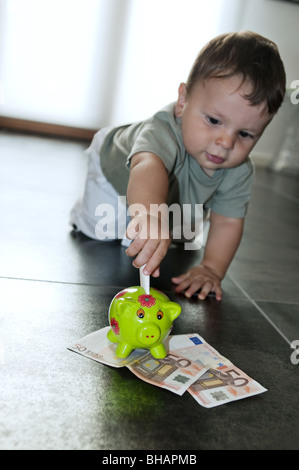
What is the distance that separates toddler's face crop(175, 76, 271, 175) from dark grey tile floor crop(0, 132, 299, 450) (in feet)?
1.00

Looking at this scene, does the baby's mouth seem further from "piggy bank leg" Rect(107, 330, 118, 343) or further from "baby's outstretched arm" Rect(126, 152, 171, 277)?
"piggy bank leg" Rect(107, 330, 118, 343)

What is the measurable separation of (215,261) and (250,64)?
0.45 metres

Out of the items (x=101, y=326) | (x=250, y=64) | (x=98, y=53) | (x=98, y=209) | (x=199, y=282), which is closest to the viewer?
(x=101, y=326)

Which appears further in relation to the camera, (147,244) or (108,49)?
(108,49)

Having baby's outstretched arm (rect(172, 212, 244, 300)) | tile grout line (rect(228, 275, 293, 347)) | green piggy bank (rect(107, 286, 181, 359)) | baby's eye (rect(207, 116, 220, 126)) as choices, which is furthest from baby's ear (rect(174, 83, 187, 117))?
green piggy bank (rect(107, 286, 181, 359))

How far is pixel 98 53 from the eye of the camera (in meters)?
3.35

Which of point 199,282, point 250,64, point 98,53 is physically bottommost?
point 98,53

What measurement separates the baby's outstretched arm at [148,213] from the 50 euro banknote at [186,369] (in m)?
0.14

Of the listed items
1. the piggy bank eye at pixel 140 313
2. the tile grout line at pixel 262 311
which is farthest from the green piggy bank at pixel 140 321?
the tile grout line at pixel 262 311

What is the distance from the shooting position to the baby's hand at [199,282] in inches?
45.6

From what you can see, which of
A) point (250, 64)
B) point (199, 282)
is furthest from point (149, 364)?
point (250, 64)

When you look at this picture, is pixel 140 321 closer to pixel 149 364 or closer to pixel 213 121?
pixel 149 364

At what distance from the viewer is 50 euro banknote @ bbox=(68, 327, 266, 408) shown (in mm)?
767

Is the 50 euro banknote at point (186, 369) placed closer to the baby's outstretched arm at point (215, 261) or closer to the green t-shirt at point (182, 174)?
the baby's outstretched arm at point (215, 261)
